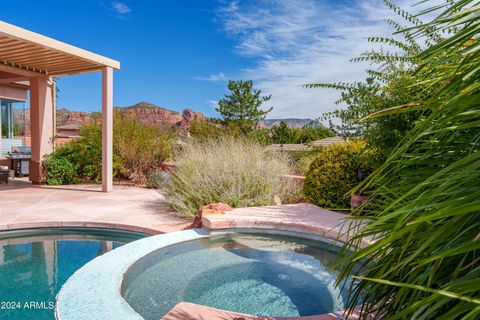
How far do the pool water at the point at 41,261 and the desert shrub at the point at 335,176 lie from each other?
342 cm

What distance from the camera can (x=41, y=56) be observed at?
844 centimetres

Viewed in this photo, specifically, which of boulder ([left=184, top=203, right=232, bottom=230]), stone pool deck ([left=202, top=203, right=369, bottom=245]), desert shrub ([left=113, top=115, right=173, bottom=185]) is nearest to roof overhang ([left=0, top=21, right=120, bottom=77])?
desert shrub ([left=113, top=115, right=173, bottom=185])

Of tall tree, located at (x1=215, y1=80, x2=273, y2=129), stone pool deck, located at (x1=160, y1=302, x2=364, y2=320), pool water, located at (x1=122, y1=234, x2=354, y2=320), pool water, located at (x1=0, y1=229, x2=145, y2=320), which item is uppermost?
tall tree, located at (x1=215, y1=80, x2=273, y2=129)

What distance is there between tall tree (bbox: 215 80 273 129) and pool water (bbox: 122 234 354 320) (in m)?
25.0

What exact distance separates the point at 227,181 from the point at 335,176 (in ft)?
6.94

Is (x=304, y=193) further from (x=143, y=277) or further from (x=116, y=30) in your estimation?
(x=116, y=30)

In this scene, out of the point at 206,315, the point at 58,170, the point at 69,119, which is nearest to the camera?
the point at 206,315

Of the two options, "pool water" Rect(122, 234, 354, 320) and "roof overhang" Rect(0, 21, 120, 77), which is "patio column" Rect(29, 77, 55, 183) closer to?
"roof overhang" Rect(0, 21, 120, 77)

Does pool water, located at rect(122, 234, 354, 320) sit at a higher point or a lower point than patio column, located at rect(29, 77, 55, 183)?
lower

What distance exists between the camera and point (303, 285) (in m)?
3.06

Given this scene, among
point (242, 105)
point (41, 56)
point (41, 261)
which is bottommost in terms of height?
point (41, 261)

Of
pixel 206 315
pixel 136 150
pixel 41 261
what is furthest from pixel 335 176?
pixel 136 150

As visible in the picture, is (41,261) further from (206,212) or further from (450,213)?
(450,213)

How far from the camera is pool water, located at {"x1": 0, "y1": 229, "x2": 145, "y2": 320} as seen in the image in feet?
9.78
